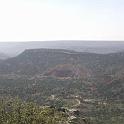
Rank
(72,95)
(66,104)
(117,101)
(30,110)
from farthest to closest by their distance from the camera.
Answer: (72,95) → (117,101) → (66,104) → (30,110)

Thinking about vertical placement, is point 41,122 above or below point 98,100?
above

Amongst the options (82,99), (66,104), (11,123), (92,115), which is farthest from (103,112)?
(11,123)

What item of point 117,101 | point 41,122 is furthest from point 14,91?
point 41,122

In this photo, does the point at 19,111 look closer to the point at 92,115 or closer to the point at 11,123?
the point at 11,123

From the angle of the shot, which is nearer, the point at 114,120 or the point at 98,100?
the point at 114,120

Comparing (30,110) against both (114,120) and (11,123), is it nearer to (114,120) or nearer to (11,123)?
(11,123)

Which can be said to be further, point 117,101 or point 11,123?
point 117,101

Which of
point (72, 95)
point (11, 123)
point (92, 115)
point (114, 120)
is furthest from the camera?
point (72, 95)

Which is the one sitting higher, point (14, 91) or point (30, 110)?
point (30, 110)

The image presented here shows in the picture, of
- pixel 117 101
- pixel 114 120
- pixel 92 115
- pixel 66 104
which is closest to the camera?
pixel 114 120
